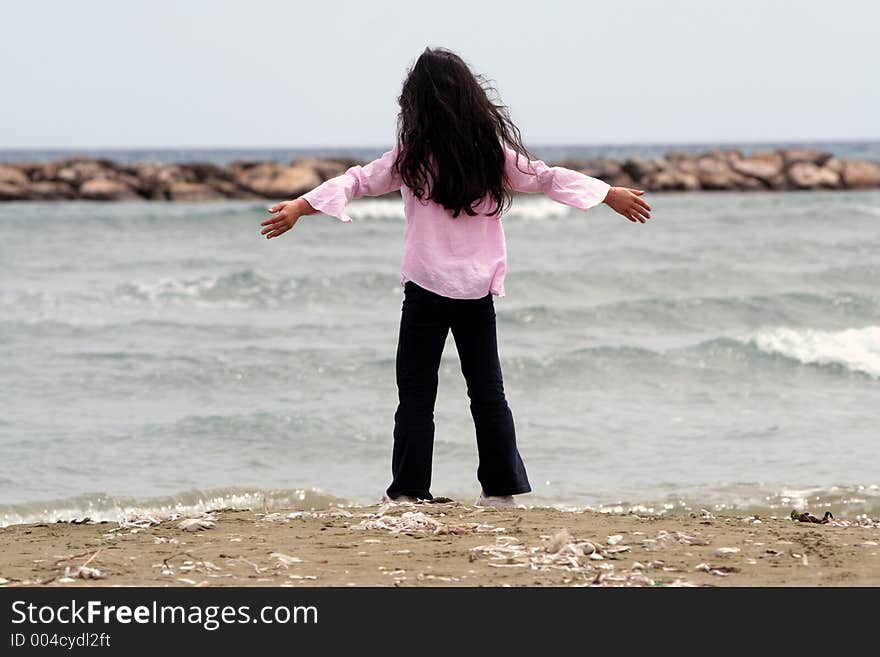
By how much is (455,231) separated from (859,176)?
33.9m

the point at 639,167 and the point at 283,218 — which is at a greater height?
the point at 639,167

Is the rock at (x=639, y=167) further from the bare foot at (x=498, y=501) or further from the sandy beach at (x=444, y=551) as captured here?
the sandy beach at (x=444, y=551)

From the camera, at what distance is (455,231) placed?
14.0 ft

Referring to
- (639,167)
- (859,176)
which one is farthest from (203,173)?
(859,176)

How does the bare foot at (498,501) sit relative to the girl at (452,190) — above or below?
below

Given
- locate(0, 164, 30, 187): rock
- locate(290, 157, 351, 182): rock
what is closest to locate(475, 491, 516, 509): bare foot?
locate(290, 157, 351, 182): rock

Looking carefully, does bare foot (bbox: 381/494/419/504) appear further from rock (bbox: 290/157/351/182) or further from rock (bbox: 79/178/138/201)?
rock (bbox: 290/157/351/182)

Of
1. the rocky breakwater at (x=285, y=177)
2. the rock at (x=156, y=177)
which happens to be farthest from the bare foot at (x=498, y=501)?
the rock at (x=156, y=177)

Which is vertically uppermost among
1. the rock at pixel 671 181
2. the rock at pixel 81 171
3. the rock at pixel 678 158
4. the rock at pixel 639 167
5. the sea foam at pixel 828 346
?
the rock at pixel 678 158

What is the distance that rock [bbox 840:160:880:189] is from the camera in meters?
35.1

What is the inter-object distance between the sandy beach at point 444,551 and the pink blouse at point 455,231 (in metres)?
0.87

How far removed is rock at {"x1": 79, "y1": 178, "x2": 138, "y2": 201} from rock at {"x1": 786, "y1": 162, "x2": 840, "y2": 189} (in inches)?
777

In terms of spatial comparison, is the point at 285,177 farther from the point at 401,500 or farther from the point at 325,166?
the point at 401,500

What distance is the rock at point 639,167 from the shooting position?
1416 inches
